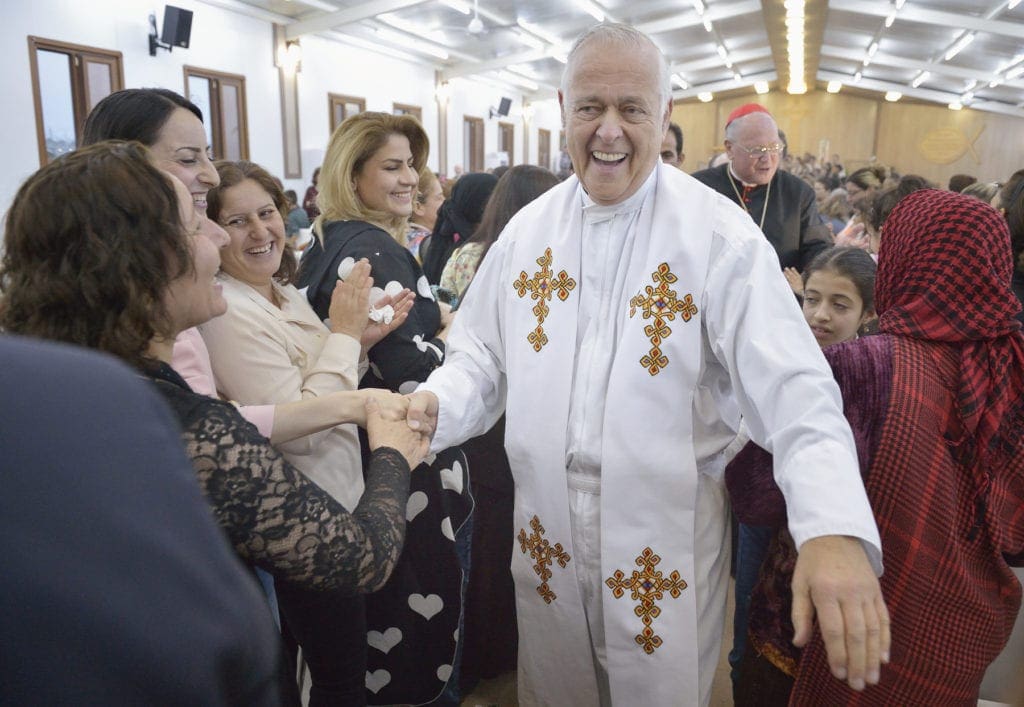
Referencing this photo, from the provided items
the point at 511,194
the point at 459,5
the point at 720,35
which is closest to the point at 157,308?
the point at 511,194

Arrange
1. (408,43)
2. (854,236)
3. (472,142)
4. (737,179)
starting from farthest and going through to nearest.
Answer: (472,142) → (408,43) → (854,236) → (737,179)

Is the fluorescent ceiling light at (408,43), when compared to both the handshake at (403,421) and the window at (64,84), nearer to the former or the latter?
the window at (64,84)

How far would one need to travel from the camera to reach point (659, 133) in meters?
1.56

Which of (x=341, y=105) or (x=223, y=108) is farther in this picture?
(x=341, y=105)

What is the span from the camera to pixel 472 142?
53.3ft

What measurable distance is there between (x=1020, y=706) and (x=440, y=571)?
5.36 feet

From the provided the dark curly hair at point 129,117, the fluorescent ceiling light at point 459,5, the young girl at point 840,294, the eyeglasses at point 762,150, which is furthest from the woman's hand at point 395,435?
the fluorescent ceiling light at point 459,5

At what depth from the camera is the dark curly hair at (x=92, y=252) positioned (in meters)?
0.97

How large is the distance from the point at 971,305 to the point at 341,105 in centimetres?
1155

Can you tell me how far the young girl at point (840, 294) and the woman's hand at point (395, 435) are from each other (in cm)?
138

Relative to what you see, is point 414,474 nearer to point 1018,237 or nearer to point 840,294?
point 840,294

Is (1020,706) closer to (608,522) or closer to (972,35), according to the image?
(608,522)

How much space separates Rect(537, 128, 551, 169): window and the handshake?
19.6 m

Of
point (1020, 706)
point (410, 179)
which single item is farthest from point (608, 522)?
point (410, 179)
